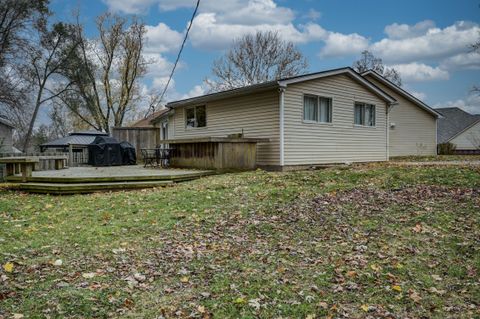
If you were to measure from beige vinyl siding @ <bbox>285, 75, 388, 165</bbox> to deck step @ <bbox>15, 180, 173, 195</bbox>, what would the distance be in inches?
212

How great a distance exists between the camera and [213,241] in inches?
219

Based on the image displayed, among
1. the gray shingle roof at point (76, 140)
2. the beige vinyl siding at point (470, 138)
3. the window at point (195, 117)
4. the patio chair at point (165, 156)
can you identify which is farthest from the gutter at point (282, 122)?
the beige vinyl siding at point (470, 138)

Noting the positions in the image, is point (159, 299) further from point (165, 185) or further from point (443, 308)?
point (165, 185)

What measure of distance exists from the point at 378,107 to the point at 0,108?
20.0 meters

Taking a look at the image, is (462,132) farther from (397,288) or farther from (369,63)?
(397,288)

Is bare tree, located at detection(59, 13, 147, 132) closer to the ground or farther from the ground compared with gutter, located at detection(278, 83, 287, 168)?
farther from the ground

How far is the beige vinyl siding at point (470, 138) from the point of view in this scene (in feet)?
114

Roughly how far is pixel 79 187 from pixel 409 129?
20407mm

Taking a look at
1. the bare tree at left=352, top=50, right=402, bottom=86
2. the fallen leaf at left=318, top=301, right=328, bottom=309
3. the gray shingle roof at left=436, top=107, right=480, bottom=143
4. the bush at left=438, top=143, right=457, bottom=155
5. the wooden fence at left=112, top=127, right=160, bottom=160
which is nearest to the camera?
the fallen leaf at left=318, top=301, right=328, bottom=309

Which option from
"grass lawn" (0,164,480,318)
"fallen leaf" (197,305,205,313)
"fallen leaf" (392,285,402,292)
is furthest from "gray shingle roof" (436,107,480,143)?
"fallen leaf" (197,305,205,313)

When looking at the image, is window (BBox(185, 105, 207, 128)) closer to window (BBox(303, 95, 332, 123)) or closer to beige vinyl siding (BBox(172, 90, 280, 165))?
beige vinyl siding (BBox(172, 90, 280, 165))

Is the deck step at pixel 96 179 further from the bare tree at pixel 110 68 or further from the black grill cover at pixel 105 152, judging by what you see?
the bare tree at pixel 110 68

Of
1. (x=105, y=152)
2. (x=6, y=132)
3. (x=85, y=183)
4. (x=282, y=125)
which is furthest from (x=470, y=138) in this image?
(x=6, y=132)

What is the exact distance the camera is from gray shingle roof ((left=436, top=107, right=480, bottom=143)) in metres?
34.7
